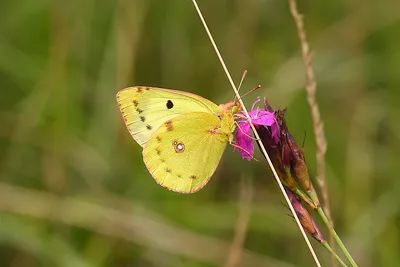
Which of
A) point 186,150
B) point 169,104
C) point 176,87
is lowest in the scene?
point 186,150

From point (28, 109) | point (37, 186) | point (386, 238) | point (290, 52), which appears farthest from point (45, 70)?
point (386, 238)

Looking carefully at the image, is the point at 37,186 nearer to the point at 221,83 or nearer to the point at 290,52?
the point at 221,83

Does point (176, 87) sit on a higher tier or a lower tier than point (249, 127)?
higher

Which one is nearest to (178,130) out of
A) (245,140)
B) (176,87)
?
(245,140)

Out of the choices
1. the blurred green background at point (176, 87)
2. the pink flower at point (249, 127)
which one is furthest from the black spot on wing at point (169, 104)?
the blurred green background at point (176, 87)

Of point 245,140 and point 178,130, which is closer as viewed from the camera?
point 245,140

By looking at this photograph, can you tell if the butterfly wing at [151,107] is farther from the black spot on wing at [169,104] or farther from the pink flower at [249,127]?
the pink flower at [249,127]

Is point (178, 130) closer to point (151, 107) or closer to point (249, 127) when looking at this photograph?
point (151, 107)
